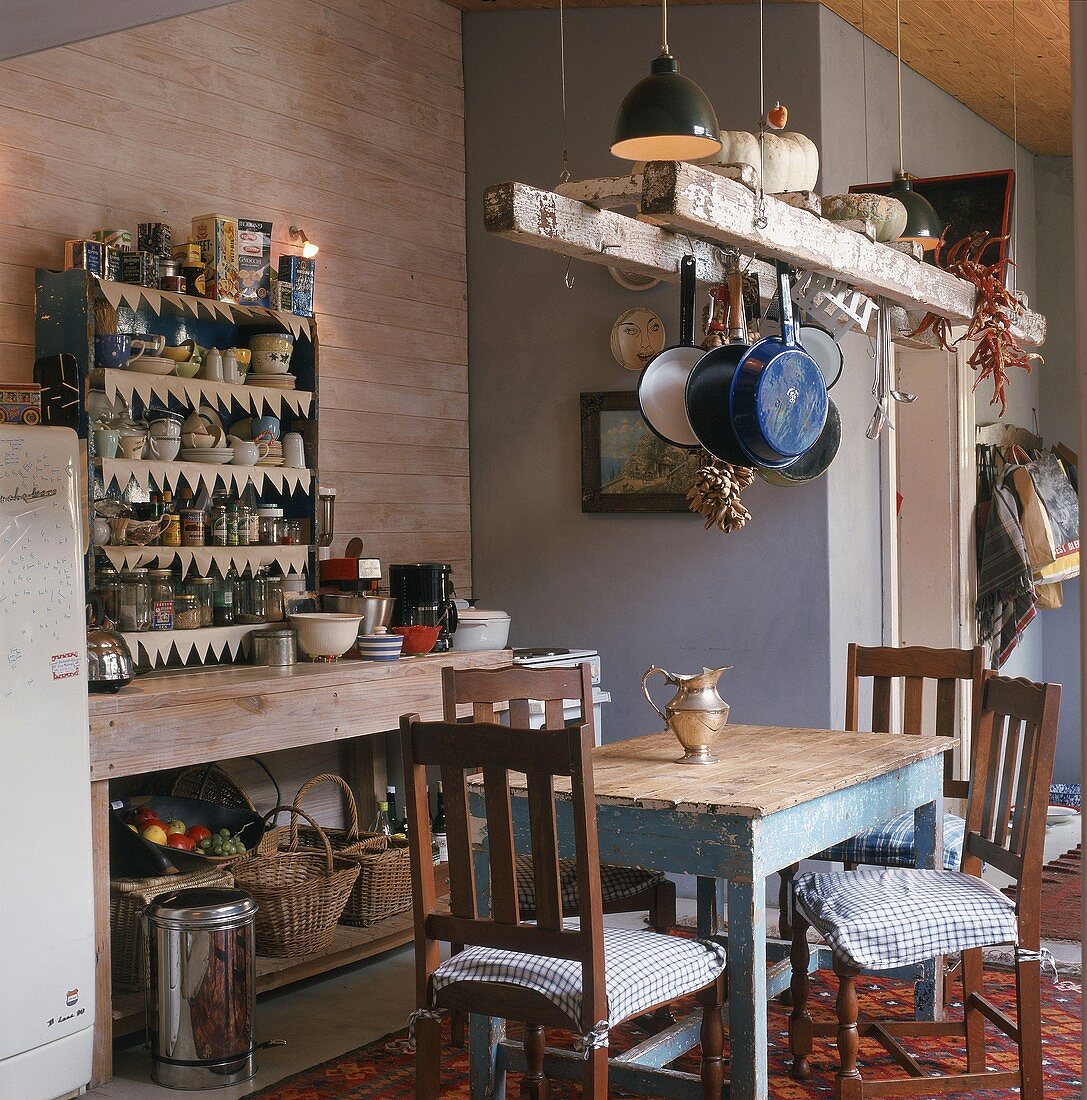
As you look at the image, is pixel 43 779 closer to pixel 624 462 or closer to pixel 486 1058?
pixel 486 1058

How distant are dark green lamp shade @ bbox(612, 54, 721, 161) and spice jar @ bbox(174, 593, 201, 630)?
1959mm

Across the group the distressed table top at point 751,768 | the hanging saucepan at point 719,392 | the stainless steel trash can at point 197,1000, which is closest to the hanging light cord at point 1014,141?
the hanging saucepan at point 719,392

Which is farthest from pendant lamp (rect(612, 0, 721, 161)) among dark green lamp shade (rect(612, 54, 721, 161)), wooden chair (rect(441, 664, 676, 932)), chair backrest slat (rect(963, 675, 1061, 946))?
chair backrest slat (rect(963, 675, 1061, 946))

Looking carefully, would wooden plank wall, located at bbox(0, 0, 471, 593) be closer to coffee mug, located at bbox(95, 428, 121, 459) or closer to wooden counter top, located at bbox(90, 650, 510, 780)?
coffee mug, located at bbox(95, 428, 121, 459)

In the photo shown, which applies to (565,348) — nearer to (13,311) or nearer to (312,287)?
(312,287)

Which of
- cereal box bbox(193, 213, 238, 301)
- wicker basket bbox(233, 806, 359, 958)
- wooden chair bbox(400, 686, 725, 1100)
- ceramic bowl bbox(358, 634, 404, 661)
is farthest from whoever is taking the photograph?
ceramic bowl bbox(358, 634, 404, 661)

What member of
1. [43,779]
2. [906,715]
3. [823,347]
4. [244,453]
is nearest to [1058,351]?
[906,715]

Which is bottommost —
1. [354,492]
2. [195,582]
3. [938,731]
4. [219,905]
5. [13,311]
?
[219,905]

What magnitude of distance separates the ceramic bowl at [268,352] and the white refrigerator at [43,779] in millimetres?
1042

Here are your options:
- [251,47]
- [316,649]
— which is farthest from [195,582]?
[251,47]

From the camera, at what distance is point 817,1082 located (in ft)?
10.6

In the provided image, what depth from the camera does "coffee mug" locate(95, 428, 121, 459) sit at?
3730mm

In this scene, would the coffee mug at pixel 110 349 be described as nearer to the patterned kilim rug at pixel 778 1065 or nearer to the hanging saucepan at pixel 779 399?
the hanging saucepan at pixel 779 399

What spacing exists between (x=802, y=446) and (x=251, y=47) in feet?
8.53
